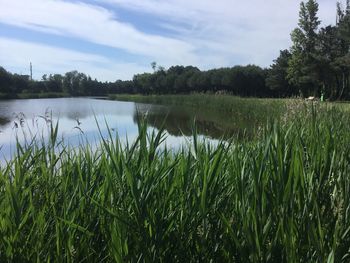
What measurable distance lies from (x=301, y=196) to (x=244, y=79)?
51.9m

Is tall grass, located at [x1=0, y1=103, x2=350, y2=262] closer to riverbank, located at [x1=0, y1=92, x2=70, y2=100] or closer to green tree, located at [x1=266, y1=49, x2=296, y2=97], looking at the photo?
green tree, located at [x1=266, y1=49, x2=296, y2=97]

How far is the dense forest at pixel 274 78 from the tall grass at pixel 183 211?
6.49 meters

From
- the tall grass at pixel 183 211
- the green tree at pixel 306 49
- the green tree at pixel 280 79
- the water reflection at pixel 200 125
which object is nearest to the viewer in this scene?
the tall grass at pixel 183 211

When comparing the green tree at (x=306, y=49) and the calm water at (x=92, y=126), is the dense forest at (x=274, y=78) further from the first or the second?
the calm water at (x=92, y=126)

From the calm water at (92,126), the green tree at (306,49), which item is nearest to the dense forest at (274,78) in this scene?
the green tree at (306,49)

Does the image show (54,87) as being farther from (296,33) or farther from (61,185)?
(61,185)

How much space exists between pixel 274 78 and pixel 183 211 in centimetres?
4576

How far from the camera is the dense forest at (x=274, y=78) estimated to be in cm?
3538

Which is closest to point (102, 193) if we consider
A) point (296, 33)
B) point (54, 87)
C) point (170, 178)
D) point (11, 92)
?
point (170, 178)

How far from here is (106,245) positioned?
2225mm

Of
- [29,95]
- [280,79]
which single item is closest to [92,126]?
[280,79]

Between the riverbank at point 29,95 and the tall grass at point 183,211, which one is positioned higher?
the tall grass at point 183,211

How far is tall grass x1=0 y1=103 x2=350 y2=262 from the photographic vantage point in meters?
1.98

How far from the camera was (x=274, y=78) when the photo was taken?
46031 millimetres
